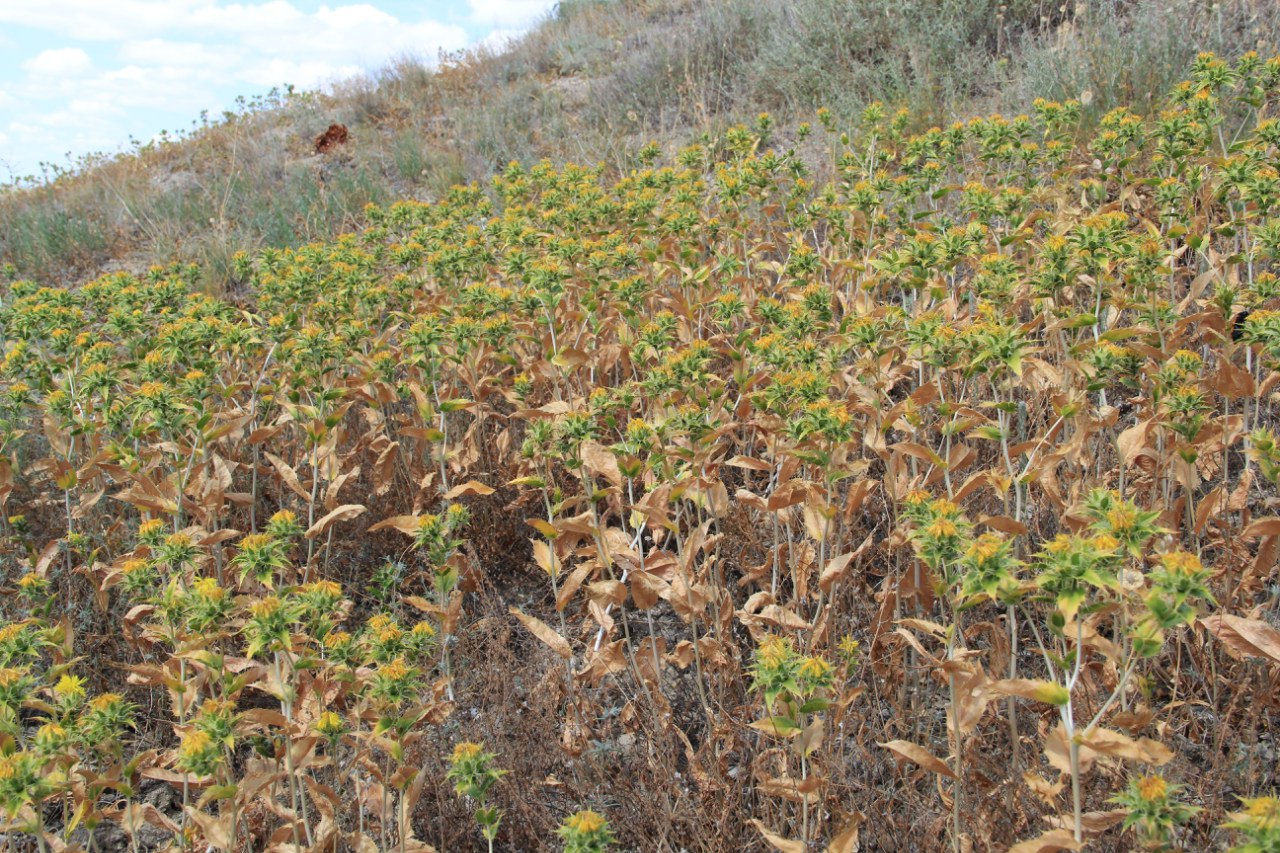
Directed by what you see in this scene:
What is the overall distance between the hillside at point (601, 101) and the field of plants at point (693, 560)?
8.38 ft

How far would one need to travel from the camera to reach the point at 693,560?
244 centimetres

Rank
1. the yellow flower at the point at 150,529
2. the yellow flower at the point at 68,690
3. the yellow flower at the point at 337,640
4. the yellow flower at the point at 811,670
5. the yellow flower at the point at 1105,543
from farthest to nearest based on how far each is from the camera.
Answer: the yellow flower at the point at 150,529
the yellow flower at the point at 337,640
the yellow flower at the point at 68,690
the yellow flower at the point at 811,670
the yellow flower at the point at 1105,543

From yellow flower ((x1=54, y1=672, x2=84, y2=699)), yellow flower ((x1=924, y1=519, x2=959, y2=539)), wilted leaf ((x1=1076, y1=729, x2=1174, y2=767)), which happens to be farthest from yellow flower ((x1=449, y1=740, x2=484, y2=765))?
wilted leaf ((x1=1076, y1=729, x2=1174, y2=767))

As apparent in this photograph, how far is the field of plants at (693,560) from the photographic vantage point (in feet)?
6.15

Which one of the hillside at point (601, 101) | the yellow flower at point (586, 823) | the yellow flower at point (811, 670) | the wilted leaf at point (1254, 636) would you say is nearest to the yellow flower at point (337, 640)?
the yellow flower at point (586, 823)

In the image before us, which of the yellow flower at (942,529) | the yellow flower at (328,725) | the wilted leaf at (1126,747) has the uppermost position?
the yellow flower at (942,529)

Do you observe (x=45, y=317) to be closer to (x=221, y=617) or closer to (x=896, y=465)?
(x=221, y=617)

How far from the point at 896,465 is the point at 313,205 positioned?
5982 mm

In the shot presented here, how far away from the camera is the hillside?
19.7 feet

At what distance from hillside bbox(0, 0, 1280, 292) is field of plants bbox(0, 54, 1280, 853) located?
256 centimetres

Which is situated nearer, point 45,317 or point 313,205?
point 45,317

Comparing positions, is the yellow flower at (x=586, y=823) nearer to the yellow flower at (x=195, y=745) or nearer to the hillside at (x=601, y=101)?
the yellow flower at (x=195, y=745)

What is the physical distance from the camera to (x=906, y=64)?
732cm

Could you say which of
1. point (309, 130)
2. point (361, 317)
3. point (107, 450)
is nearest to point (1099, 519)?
point (107, 450)
